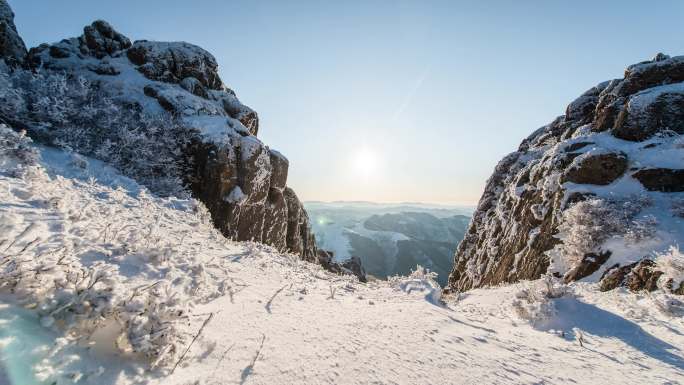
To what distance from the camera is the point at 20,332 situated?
2139 millimetres

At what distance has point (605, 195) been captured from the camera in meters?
13.7

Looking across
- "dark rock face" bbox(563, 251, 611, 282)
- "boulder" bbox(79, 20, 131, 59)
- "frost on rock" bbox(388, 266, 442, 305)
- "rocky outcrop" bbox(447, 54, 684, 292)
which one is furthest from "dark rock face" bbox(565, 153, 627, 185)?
"boulder" bbox(79, 20, 131, 59)

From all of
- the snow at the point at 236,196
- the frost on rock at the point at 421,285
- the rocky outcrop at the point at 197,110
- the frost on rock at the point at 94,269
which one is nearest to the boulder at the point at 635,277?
the frost on rock at the point at 421,285

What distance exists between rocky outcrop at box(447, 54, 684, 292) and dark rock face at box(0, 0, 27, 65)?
98.7 ft

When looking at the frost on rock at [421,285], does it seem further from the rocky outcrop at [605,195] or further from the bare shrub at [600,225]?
the bare shrub at [600,225]

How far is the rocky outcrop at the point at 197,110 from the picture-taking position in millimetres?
18203

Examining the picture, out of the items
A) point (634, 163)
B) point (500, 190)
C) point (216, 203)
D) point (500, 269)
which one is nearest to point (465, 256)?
point (500, 190)

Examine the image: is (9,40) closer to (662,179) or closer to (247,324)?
(247,324)

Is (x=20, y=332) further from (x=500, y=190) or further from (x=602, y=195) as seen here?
(x=500, y=190)

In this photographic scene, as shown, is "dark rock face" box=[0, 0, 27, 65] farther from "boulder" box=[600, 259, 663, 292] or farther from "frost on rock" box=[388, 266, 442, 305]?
"boulder" box=[600, 259, 663, 292]

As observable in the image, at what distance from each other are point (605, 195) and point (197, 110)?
2364 cm

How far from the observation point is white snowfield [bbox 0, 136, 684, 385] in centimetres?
243

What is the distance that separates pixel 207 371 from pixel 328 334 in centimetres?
160

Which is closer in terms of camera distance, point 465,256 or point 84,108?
point 84,108
